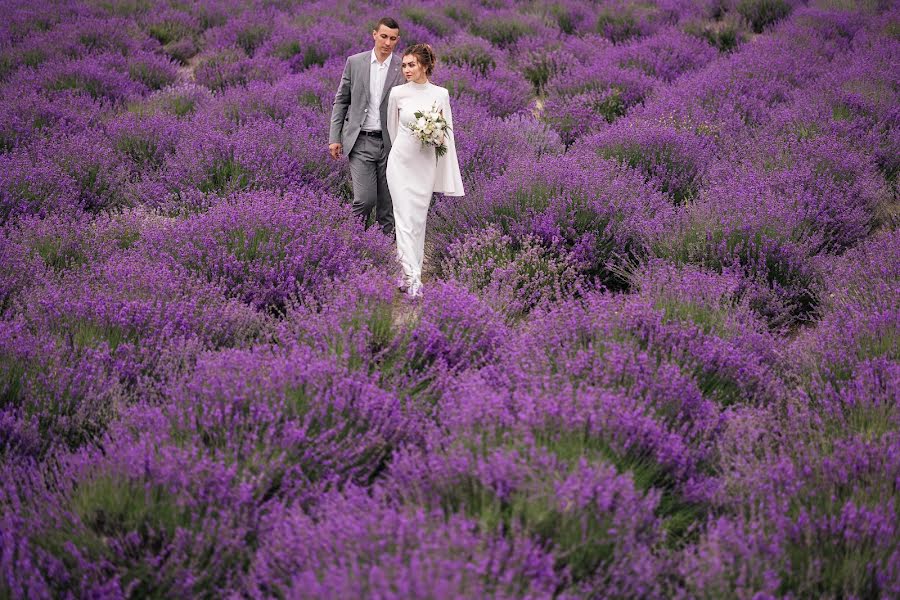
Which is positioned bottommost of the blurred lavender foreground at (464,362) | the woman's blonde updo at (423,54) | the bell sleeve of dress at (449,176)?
the blurred lavender foreground at (464,362)

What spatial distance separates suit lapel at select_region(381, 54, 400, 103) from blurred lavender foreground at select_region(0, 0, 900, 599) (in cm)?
81

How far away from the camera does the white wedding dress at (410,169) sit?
454 centimetres

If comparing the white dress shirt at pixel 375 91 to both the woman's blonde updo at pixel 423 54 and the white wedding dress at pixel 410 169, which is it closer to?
the white wedding dress at pixel 410 169

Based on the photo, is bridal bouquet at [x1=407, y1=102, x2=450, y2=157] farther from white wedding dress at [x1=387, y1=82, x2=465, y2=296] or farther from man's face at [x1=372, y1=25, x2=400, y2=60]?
man's face at [x1=372, y1=25, x2=400, y2=60]

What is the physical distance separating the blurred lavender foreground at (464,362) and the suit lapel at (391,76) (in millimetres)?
812

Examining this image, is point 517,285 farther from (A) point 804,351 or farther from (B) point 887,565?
(B) point 887,565

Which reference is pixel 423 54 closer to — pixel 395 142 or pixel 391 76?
pixel 391 76

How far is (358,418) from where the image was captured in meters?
2.66

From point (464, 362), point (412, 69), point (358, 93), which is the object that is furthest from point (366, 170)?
point (464, 362)

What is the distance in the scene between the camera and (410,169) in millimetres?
4590

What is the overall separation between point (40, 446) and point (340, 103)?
9.64ft

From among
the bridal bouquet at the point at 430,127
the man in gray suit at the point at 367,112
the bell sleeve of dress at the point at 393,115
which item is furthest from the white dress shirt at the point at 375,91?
the bridal bouquet at the point at 430,127

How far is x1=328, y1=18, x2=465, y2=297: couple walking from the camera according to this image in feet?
14.9

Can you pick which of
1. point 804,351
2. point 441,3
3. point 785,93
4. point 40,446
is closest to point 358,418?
point 40,446
